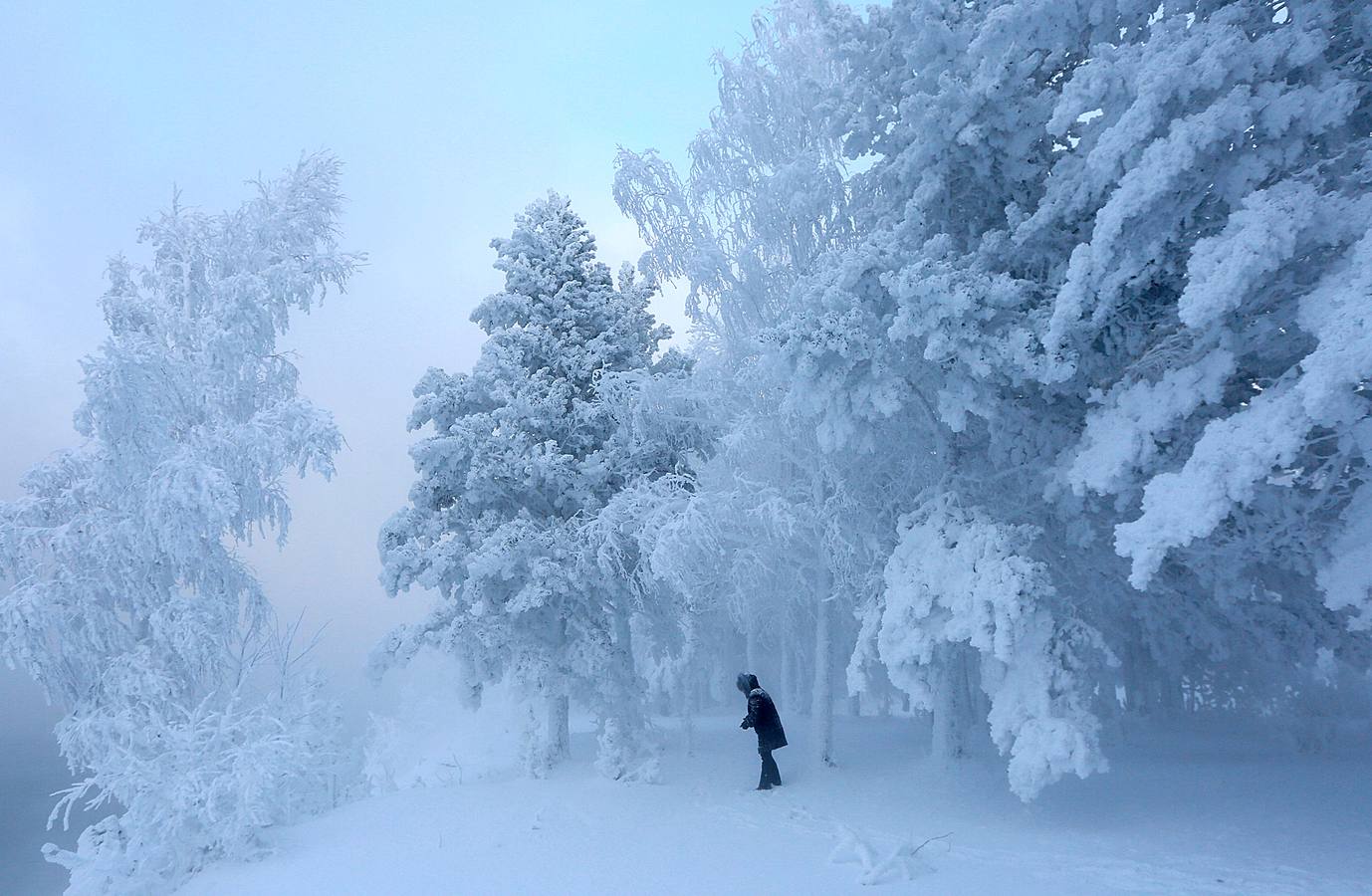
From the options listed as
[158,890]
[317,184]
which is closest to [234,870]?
[158,890]

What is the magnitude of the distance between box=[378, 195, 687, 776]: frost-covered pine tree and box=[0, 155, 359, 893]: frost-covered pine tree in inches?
113

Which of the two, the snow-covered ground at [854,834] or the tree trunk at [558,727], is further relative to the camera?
the tree trunk at [558,727]

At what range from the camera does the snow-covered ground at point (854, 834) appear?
7.21 meters

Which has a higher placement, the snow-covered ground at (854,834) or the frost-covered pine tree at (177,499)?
the frost-covered pine tree at (177,499)

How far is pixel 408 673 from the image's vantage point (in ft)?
148

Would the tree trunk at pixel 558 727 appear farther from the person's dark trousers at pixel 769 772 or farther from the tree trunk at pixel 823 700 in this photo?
the tree trunk at pixel 823 700

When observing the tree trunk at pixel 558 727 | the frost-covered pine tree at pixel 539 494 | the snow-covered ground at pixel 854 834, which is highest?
the frost-covered pine tree at pixel 539 494

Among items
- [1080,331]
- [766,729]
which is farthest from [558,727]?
[1080,331]

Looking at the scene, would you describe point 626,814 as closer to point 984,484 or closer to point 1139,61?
point 984,484

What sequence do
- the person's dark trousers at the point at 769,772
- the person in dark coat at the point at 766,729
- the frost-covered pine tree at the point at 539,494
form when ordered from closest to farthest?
the person in dark coat at the point at 766,729 → the person's dark trousers at the point at 769,772 → the frost-covered pine tree at the point at 539,494

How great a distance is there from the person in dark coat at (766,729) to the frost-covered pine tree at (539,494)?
2154mm

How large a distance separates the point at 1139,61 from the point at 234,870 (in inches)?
505

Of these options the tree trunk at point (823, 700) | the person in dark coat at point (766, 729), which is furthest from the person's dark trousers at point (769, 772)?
the tree trunk at point (823, 700)

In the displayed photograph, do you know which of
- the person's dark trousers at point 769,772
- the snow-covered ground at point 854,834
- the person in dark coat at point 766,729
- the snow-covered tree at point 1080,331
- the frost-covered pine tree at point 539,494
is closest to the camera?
the snow-covered ground at point 854,834
